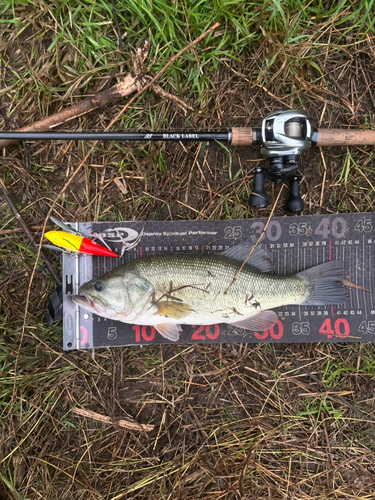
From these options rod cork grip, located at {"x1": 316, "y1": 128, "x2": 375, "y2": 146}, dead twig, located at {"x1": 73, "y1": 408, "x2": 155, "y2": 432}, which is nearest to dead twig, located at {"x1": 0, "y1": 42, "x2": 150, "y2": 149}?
rod cork grip, located at {"x1": 316, "y1": 128, "x2": 375, "y2": 146}

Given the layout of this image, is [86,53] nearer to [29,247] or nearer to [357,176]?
[29,247]

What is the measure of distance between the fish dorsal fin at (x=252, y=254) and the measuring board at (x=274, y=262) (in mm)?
75

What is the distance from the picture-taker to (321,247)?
2.79 m

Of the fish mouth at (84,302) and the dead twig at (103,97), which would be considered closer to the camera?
the fish mouth at (84,302)

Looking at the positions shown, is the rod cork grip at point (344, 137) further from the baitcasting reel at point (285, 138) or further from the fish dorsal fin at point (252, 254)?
the fish dorsal fin at point (252, 254)

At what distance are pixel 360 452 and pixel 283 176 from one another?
2.61 meters

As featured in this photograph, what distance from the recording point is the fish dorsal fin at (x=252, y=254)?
270 centimetres

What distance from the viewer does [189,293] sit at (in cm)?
253

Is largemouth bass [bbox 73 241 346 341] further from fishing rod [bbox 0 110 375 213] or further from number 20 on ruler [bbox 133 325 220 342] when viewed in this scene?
fishing rod [bbox 0 110 375 213]

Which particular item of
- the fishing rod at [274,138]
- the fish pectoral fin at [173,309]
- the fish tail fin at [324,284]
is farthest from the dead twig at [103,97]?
the fish tail fin at [324,284]

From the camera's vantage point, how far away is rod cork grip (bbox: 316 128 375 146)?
261cm

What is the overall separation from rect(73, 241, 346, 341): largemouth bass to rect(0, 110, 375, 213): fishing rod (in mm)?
654

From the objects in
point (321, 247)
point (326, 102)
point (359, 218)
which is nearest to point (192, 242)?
point (321, 247)

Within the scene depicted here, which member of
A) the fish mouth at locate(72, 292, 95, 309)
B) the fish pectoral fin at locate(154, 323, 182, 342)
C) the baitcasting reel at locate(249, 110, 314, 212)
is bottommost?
the fish pectoral fin at locate(154, 323, 182, 342)
